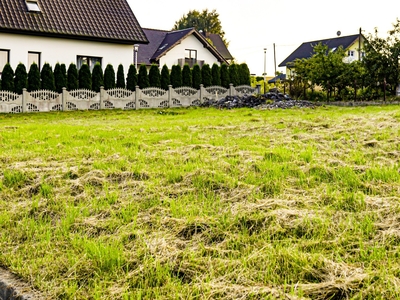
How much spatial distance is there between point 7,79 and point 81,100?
309 centimetres

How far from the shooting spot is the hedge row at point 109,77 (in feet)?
63.1

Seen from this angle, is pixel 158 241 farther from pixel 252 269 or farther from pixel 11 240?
pixel 11 240

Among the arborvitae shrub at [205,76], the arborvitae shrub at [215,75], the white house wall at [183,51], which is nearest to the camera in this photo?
the arborvitae shrub at [205,76]

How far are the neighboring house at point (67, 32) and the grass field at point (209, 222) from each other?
1782 cm

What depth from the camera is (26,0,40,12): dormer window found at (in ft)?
73.4

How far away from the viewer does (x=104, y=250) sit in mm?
2600

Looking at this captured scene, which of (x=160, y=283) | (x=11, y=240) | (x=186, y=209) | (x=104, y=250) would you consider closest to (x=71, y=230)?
(x=11, y=240)

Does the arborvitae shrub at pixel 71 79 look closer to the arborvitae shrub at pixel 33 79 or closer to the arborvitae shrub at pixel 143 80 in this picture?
the arborvitae shrub at pixel 33 79

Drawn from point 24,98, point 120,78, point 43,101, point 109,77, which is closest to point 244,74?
point 120,78

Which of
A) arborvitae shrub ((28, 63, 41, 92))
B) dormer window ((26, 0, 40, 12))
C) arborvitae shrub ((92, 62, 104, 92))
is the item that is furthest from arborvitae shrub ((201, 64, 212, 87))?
dormer window ((26, 0, 40, 12))

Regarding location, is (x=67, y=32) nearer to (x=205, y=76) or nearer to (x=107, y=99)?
(x=107, y=99)

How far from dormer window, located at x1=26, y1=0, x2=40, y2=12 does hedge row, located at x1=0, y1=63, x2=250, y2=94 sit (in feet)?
12.7

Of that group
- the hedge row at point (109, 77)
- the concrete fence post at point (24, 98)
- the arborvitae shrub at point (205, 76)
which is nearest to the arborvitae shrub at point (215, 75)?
the hedge row at point (109, 77)

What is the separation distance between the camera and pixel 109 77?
2155 cm
